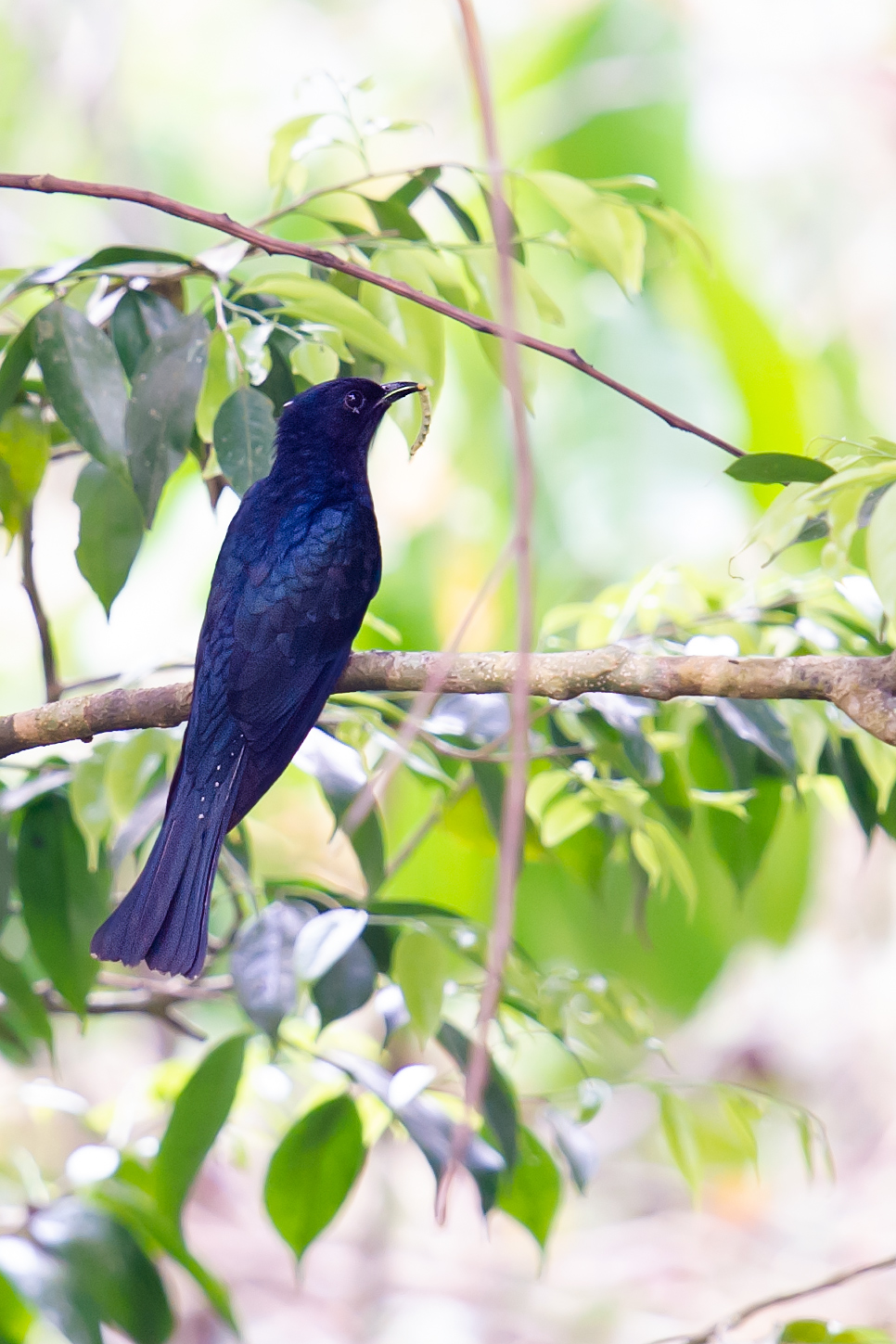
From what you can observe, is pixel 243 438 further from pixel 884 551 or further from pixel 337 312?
pixel 884 551

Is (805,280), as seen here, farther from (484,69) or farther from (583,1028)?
(484,69)

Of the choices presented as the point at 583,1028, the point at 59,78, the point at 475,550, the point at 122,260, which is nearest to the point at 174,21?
the point at 59,78

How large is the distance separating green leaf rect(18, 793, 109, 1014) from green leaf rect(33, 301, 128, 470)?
0.55m

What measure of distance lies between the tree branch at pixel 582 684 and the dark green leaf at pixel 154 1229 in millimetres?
688

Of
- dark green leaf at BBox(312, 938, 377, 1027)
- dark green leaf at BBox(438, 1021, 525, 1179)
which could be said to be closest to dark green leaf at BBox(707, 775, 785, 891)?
dark green leaf at BBox(438, 1021, 525, 1179)

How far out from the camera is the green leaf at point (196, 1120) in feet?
5.37

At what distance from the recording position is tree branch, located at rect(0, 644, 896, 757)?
135 centimetres

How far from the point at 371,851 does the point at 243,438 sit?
0.58m

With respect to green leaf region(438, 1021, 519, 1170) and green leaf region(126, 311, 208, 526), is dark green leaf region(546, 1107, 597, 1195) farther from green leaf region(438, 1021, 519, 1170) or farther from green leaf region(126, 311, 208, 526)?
green leaf region(126, 311, 208, 526)

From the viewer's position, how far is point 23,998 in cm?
166

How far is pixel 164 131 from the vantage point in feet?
20.9

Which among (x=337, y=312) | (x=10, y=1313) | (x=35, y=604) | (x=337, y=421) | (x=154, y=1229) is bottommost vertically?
(x=10, y=1313)

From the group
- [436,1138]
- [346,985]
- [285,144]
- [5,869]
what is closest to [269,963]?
[346,985]

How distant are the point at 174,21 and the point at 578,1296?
7201 mm
